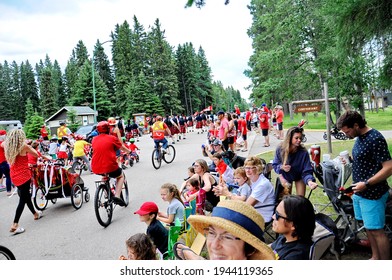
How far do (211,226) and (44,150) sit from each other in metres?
11.6

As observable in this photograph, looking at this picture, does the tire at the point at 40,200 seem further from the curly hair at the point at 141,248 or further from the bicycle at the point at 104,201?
the curly hair at the point at 141,248

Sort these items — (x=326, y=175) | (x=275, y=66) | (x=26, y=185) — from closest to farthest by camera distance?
1. (x=326, y=175)
2. (x=26, y=185)
3. (x=275, y=66)

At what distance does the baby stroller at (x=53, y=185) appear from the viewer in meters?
4.63

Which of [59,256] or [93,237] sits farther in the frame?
[93,237]

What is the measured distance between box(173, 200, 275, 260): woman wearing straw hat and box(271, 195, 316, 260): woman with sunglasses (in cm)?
31

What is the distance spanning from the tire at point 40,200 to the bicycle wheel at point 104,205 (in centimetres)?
114

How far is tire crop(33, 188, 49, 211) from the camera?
4.72m

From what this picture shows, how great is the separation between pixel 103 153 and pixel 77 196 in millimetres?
1193

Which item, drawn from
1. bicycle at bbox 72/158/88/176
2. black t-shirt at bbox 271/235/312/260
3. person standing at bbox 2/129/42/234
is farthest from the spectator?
bicycle at bbox 72/158/88/176

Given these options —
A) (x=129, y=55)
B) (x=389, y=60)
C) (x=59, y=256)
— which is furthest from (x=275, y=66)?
(x=59, y=256)
